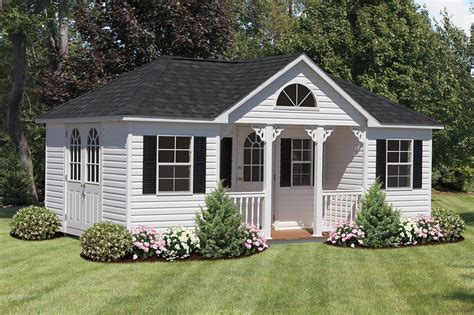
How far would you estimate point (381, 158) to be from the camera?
67.5 ft

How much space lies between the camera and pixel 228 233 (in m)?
16.5

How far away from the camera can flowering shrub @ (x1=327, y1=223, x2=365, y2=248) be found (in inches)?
728

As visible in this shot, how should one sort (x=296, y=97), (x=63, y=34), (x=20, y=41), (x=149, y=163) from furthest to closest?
(x=63, y=34) < (x=20, y=41) < (x=296, y=97) < (x=149, y=163)

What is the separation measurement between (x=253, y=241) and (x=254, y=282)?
3.37m

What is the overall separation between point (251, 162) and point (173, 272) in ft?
19.9

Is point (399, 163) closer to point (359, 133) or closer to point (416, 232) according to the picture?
point (359, 133)

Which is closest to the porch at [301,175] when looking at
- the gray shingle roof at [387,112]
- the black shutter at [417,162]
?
the gray shingle roof at [387,112]

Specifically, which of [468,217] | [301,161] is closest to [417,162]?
[301,161]

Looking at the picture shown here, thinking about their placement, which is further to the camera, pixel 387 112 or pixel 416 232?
pixel 387 112

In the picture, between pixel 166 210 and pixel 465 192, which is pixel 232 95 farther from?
pixel 465 192

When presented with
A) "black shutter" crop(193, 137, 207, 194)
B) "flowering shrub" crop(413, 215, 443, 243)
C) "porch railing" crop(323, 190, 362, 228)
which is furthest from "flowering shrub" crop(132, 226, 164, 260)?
"flowering shrub" crop(413, 215, 443, 243)

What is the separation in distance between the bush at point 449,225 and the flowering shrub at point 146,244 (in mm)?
7821

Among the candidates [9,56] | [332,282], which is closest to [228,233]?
[332,282]

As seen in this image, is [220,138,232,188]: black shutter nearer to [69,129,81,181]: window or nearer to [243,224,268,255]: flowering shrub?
[243,224,268,255]: flowering shrub
